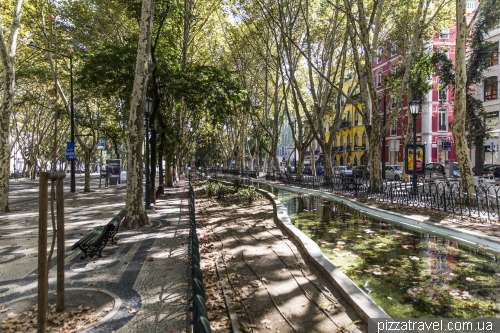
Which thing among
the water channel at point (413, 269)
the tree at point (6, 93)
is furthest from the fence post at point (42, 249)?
the tree at point (6, 93)

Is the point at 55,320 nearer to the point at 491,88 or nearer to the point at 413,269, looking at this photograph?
the point at 413,269

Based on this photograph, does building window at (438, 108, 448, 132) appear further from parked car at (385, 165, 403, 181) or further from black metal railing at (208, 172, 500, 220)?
black metal railing at (208, 172, 500, 220)

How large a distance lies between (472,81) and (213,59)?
19.2m

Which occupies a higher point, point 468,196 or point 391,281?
point 468,196

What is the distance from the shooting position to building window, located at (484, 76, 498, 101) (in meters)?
30.3

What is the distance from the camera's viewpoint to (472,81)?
24828mm

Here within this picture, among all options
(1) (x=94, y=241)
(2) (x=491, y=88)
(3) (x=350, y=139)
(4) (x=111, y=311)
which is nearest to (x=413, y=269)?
(4) (x=111, y=311)

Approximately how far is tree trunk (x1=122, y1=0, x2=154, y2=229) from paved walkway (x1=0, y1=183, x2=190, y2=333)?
573 mm

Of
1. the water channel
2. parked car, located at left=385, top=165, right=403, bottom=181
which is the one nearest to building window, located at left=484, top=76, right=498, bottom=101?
parked car, located at left=385, top=165, right=403, bottom=181

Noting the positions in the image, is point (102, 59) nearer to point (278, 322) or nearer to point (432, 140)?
point (278, 322)

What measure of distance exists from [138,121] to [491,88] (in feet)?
106

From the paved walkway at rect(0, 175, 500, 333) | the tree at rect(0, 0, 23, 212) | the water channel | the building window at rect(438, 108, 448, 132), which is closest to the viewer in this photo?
the paved walkway at rect(0, 175, 500, 333)

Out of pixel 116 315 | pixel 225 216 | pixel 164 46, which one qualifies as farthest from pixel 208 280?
pixel 164 46

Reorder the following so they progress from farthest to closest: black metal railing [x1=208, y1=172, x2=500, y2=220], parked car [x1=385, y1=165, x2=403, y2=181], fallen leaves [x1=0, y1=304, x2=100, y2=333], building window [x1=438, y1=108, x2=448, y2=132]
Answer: building window [x1=438, y1=108, x2=448, y2=132]
parked car [x1=385, y1=165, x2=403, y2=181]
black metal railing [x1=208, y1=172, x2=500, y2=220]
fallen leaves [x1=0, y1=304, x2=100, y2=333]
